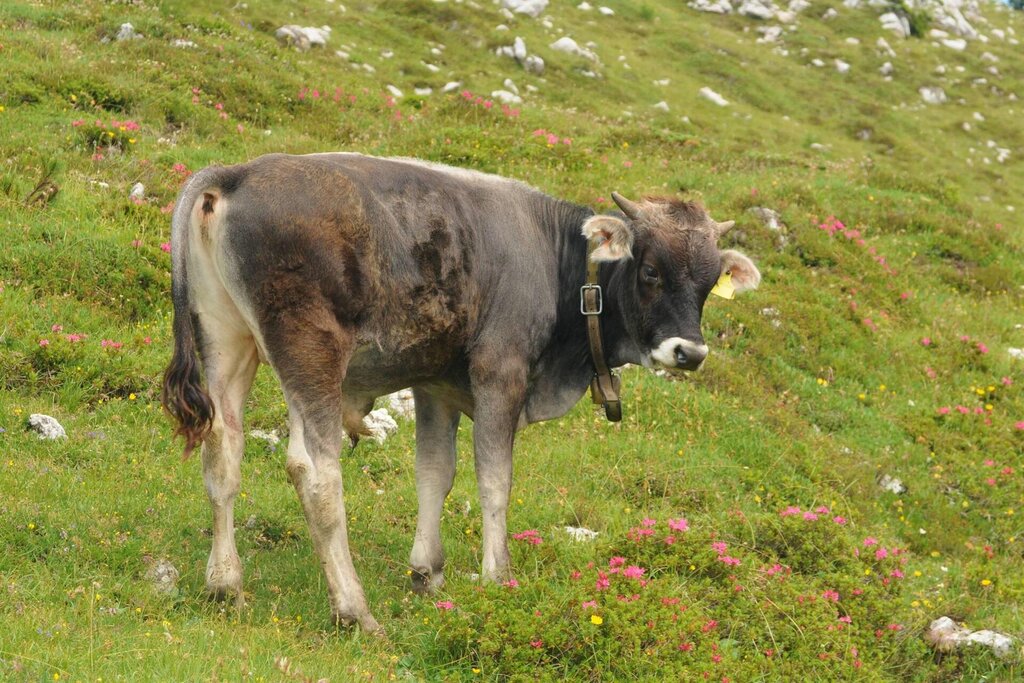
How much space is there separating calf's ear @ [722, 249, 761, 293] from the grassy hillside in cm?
201

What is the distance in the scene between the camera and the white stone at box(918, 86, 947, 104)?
35375 mm

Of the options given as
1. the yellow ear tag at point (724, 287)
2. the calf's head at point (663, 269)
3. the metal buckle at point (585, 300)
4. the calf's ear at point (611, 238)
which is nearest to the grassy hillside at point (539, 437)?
the calf's head at point (663, 269)

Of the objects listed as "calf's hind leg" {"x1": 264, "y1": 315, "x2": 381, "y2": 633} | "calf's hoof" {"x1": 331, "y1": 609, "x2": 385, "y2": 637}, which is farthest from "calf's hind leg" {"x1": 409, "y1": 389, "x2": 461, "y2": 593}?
"calf's hind leg" {"x1": 264, "y1": 315, "x2": 381, "y2": 633}

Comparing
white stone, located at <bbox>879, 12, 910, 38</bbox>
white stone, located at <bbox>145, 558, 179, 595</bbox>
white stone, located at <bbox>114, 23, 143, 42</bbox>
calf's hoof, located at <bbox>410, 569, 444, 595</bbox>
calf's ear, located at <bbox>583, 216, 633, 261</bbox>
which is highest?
calf's ear, located at <bbox>583, 216, 633, 261</bbox>

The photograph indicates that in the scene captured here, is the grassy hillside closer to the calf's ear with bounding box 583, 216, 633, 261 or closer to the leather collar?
the leather collar

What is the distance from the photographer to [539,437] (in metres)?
11.6

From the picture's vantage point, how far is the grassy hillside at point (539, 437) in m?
7.37

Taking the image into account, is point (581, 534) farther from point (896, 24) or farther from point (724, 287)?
point (896, 24)

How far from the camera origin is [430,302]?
8.04m

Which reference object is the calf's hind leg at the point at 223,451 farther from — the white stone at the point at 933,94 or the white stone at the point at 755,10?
the white stone at the point at 755,10

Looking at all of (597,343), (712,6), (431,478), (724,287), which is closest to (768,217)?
(724,287)

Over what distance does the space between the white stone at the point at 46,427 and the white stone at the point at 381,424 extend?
2768 mm

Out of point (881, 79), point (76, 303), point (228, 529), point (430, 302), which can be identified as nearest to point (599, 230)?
point (430, 302)

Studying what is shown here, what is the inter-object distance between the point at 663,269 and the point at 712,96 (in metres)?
22.6
